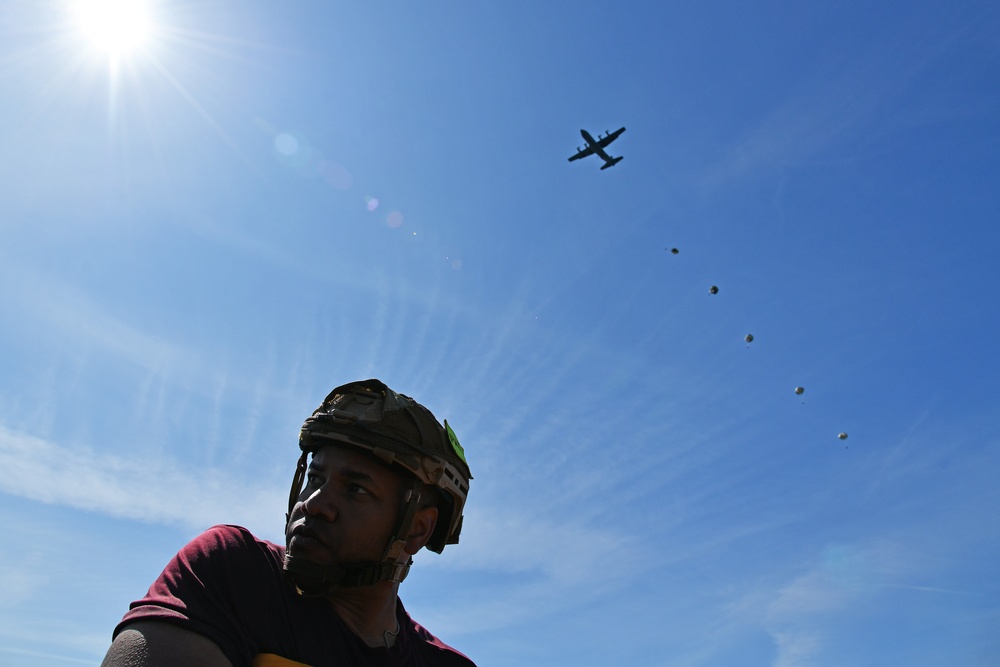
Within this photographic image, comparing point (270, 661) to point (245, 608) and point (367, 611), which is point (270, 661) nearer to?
point (245, 608)

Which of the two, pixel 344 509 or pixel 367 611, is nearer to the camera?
pixel 344 509

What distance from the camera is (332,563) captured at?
539 centimetres

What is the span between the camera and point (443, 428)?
6684 millimetres

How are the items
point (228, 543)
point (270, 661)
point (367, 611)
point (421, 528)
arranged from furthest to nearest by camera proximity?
point (421, 528)
point (367, 611)
point (228, 543)
point (270, 661)

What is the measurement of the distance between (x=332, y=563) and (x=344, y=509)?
0.43 metres

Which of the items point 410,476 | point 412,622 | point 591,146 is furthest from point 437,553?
point 591,146

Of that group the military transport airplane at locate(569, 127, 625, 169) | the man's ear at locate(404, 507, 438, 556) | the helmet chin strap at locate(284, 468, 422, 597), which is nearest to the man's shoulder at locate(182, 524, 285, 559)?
the helmet chin strap at locate(284, 468, 422, 597)

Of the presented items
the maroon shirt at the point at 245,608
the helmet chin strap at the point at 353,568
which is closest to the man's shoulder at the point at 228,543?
the maroon shirt at the point at 245,608

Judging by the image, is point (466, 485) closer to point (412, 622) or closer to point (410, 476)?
point (410, 476)

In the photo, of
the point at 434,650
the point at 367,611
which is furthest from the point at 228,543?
the point at 434,650

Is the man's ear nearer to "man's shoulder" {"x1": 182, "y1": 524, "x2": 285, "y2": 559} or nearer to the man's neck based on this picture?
the man's neck

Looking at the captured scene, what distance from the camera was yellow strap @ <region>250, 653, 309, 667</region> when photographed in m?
A: 4.49

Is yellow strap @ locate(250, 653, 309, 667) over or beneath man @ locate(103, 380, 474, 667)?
beneath

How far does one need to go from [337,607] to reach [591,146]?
72.1 metres
